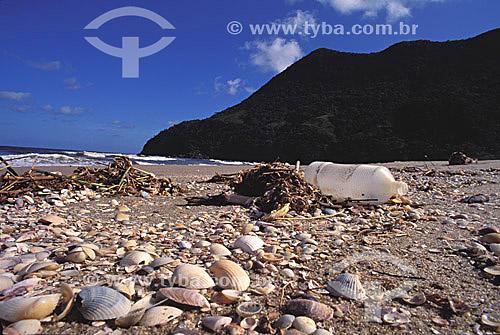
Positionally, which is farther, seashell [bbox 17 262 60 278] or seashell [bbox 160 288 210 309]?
seashell [bbox 17 262 60 278]

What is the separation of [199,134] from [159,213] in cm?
4486

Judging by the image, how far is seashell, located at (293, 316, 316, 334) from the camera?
3.14ft

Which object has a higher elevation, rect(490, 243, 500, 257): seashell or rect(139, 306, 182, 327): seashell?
rect(490, 243, 500, 257): seashell

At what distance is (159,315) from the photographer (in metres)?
0.97

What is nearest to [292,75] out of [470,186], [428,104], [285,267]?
[428,104]

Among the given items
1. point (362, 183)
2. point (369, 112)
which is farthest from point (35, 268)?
point (369, 112)

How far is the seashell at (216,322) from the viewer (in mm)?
953

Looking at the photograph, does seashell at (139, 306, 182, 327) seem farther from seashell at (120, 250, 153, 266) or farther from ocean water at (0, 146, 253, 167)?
ocean water at (0, 146, 253, 167)

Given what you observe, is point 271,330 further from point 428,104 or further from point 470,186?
point 428,104

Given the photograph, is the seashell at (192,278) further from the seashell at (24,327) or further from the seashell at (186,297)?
the seashell at (24,327)

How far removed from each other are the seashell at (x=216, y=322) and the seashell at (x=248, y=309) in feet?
0.19

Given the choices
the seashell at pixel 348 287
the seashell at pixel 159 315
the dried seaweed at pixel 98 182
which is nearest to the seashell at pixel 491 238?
the seashell at pixel 348 287

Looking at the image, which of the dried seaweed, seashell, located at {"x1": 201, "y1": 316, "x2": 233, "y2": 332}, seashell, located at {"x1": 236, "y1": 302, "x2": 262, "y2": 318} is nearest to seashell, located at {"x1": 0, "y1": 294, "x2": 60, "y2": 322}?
seashell, located at {"x1": 201, "y1": 316, "x2": 233, "y2": 332}

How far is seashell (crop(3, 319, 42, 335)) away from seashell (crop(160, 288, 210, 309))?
378mm
